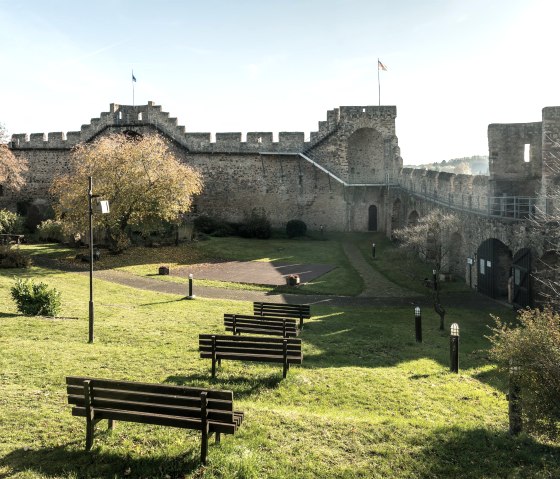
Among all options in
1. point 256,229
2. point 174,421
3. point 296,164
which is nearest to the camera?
point 174,421

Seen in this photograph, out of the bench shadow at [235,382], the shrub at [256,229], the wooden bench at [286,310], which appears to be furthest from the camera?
the shrub at [256,229]

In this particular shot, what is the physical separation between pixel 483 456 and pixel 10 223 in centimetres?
3548

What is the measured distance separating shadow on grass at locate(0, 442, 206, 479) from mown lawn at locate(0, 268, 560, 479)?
0.02 m

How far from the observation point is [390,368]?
10.8 m

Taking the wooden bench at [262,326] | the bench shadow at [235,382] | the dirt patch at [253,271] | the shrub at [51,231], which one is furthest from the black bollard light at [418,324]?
the shrub at [51,231]

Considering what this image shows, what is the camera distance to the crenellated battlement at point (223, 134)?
38.0 meters

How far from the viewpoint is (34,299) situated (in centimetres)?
1404

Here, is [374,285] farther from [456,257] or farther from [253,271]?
[253,271]

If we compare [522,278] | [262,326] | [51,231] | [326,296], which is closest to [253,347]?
[262,326]

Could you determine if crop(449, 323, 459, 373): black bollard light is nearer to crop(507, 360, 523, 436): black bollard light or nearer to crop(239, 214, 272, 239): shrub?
crop(507, 360, 523, 436): black bollard light

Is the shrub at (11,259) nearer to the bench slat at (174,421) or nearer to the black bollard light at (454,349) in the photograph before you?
the bench slat at (174,421)

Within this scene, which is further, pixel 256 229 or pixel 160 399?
pixel 256 229

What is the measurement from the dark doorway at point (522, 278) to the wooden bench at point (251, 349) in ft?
36.2

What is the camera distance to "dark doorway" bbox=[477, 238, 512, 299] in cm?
1975
